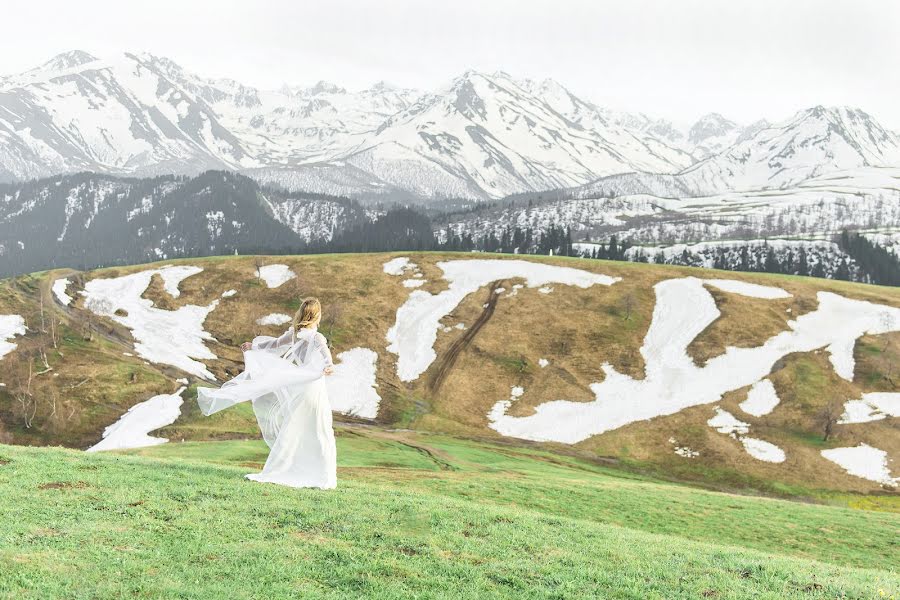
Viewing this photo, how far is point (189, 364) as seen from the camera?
317 ft

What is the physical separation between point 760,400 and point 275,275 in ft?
305

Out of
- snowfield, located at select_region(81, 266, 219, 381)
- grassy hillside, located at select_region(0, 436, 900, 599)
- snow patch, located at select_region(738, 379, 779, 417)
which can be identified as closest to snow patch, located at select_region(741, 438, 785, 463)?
snow patch, located at select_region(738, 379, 779, 417)

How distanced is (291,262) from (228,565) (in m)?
130

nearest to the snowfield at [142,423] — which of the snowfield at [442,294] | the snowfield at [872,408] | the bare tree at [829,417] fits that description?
the snowfield at [442,294]

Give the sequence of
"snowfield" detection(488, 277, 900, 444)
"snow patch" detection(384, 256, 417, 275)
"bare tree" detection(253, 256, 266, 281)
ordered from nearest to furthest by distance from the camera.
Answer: "snowfield" detection(488, 277, 900, 444), "bare tree" detection(253, 256, 266, 281), "snow patch" detection(384, 256, 417, 275)

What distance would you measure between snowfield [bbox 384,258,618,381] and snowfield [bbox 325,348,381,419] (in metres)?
4.81

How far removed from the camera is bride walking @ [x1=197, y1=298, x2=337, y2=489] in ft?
66.8

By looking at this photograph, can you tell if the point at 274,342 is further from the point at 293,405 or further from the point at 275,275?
the point at 275,275

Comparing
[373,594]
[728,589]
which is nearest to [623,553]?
[728,589]

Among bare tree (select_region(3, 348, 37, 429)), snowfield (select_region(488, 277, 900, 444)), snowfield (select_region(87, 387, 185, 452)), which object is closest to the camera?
snowfield (select_region(87, 387, 185, 452))

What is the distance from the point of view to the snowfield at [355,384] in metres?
93.2

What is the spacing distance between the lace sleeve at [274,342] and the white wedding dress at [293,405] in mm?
33

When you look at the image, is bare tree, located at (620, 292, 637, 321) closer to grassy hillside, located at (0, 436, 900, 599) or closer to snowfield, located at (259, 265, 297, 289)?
snowfield, located at (259, 265, 297, 289)

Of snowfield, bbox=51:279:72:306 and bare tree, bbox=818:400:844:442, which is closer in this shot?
bare tree, bbox=818:400:844:442
